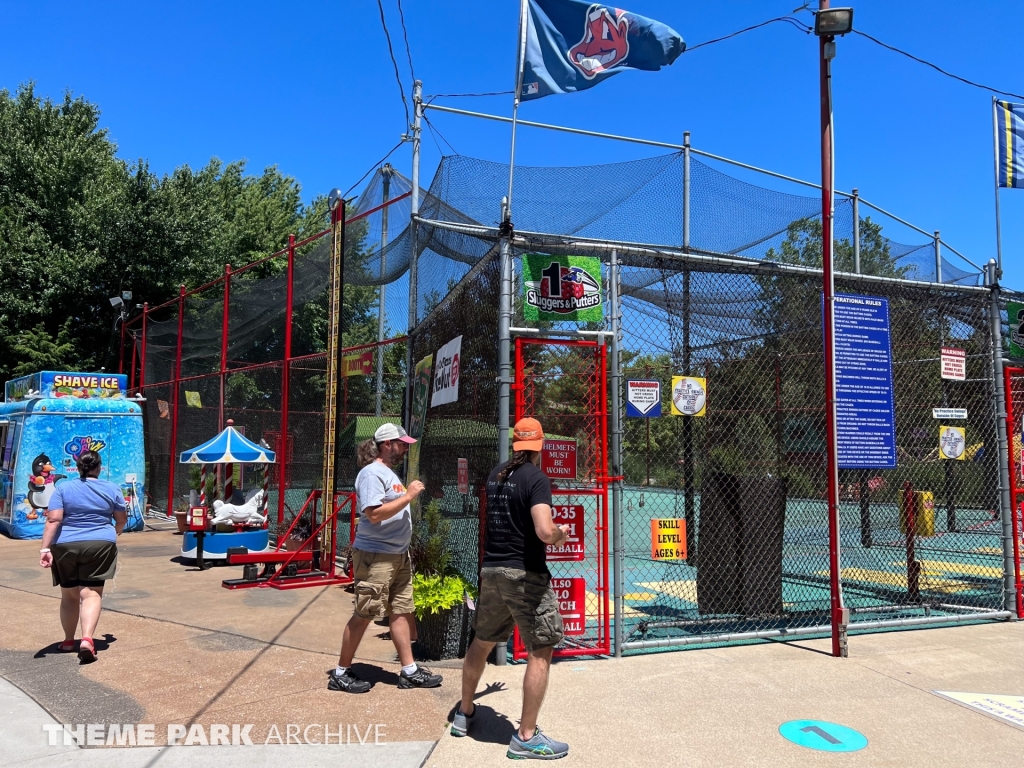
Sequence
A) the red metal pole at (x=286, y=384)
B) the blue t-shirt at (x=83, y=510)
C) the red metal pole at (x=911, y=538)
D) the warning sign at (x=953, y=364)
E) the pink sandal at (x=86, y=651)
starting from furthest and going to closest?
the red metal pole at (x=286, y=384)
the red metal pole at (x=911, y=538)
the warning sign at (x=953, y=364)
the blue t-shirt at (x=83, y=510)
the pink sandal at (x=86, y=651)

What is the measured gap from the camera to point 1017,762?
4.06 metres

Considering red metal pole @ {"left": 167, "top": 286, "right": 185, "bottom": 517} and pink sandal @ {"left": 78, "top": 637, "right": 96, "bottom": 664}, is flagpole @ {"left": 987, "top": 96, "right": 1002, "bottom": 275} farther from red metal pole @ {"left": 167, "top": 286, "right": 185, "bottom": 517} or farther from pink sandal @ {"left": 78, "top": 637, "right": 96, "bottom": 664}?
red metal pole @ {"left": 167, "top": 286, "right": 185, "bottom": 517}

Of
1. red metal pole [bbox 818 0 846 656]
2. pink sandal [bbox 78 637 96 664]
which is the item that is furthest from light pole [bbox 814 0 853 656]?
pink sandal [bbox 78 637 96 664]

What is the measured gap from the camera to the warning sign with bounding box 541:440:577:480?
5.66m

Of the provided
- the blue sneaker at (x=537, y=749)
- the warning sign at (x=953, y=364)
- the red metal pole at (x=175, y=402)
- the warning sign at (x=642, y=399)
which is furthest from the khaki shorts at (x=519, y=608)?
the red metal pole at (x=175, y=402)

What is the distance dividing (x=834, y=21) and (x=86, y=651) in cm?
723

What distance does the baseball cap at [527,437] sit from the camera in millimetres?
4344

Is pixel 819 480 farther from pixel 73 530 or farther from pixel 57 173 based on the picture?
pixel 57 173

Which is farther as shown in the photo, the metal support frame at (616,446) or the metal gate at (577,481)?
the metal support frame at (616,446)

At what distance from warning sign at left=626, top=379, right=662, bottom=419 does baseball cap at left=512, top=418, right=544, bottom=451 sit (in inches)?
70.4

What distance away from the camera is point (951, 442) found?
754 cm

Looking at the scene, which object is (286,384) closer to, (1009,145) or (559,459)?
(559,459)

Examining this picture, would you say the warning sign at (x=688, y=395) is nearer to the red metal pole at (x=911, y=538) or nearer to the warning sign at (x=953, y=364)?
the warning sign at (x=953, y=364)

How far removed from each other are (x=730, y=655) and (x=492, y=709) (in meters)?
2.25
